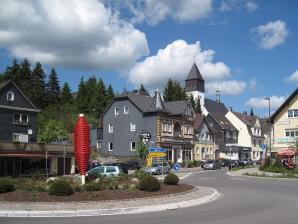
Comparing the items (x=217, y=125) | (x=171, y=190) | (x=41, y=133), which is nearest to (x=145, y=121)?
(x=41, y=133)

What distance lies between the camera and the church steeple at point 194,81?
136 meters

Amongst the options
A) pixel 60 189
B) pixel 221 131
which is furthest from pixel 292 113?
pixel 60 189

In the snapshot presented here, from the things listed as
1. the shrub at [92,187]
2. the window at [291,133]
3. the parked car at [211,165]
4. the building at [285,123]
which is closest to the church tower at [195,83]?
the parked car at [211,165]

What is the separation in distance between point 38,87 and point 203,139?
116 feet

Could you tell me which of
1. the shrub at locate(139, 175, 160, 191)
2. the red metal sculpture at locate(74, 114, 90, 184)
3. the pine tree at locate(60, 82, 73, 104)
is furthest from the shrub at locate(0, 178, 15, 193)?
the pine tree at locate(60, 82, 73, 104)

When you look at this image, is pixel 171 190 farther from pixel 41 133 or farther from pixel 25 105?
pixel 41 133

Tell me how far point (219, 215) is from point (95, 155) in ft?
168

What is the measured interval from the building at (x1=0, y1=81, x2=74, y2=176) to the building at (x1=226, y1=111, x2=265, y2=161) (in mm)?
51847

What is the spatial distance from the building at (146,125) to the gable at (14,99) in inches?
749

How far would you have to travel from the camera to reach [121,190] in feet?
71.5

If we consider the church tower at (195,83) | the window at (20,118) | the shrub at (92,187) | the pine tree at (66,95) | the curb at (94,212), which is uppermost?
the church tower at (195,83)

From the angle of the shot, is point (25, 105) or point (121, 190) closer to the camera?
point (121, 190)

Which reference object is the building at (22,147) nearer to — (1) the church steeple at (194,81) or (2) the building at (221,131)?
(2) the building at (221,131)

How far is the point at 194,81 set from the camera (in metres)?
137
